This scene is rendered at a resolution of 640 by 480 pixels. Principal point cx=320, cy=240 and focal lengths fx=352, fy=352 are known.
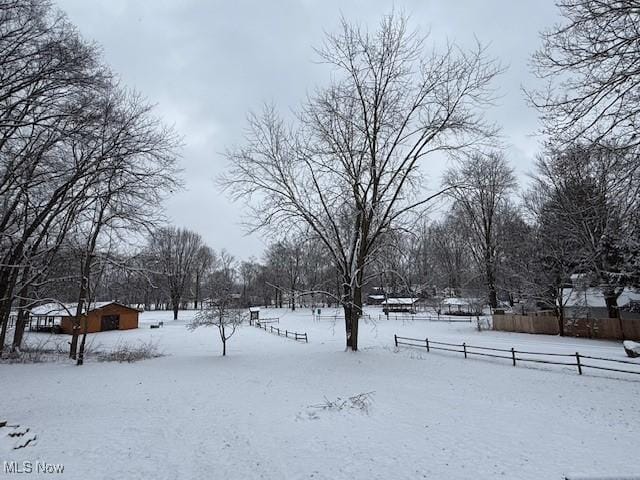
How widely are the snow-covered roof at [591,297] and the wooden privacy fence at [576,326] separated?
5.43 ft

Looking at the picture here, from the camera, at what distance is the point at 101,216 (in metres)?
18.6

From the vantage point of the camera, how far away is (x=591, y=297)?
28.7m

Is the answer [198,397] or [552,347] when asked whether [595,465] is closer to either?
[198,397]

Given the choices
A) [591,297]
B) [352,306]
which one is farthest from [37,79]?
[591,297]

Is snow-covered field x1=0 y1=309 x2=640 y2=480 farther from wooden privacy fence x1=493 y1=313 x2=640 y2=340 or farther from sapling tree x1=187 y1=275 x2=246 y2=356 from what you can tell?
wooden privacy fence x1=493 y1=313 x2=640 y2=340

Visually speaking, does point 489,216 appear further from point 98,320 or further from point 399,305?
point 98,320

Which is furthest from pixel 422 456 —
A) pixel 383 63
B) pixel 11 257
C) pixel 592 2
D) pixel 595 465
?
pixel 11 257

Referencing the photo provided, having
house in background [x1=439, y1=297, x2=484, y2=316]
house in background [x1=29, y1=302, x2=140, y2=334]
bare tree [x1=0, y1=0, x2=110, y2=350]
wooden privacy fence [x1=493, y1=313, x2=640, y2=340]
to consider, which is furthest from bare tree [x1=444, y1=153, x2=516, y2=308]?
house in background [x1=29, y1=302, x2=140, y2=334]

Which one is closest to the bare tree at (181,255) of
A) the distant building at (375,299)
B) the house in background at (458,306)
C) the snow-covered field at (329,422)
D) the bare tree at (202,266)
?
the bare tree at (202,266)

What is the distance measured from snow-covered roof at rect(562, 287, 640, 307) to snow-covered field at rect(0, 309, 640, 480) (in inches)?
596

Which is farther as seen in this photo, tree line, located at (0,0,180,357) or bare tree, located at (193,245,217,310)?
bare tree, located at (193,245,217,310)

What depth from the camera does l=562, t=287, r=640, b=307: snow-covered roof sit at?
25.9m

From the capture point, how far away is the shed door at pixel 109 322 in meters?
43.0

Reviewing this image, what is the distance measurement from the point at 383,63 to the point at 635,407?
16.7m
